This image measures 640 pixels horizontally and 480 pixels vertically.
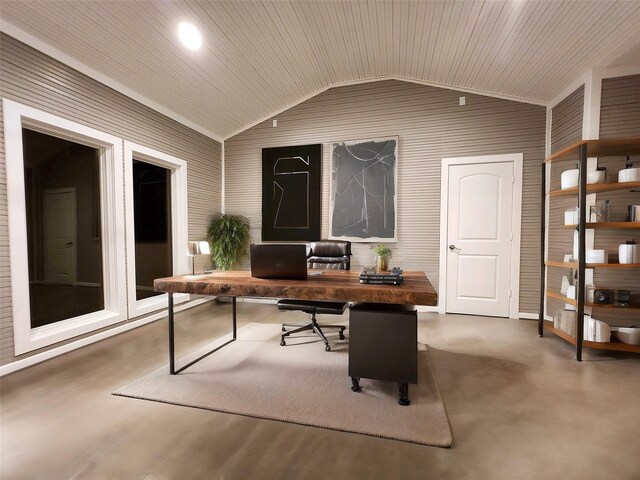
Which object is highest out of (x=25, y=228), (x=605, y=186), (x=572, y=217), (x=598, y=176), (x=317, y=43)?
(x=317, y=43)

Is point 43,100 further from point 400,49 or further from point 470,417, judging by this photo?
point 470,417

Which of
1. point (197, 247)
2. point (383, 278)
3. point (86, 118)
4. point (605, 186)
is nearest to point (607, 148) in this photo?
point (605, 186)

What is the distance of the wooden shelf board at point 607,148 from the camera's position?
104 inches

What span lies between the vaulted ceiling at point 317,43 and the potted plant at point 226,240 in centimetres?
159

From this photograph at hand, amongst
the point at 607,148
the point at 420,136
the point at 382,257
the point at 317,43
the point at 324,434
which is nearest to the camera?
the point at 324,434

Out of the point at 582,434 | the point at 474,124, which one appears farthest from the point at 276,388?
the point at 474,124

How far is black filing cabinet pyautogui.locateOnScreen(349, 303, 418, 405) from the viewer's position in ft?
6.33

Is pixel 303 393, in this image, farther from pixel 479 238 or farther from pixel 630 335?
pixel 479 238

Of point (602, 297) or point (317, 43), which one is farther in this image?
point (317, 43)

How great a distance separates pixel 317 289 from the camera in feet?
6.34

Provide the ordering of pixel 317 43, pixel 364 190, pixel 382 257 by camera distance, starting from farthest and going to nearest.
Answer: pixel 364 190
pixel 317 43
pixel 382 257

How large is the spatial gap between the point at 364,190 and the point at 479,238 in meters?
1.72

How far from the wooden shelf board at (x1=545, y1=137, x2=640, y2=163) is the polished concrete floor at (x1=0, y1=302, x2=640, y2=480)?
1.92m

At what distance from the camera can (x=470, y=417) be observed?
1835 millimetres
